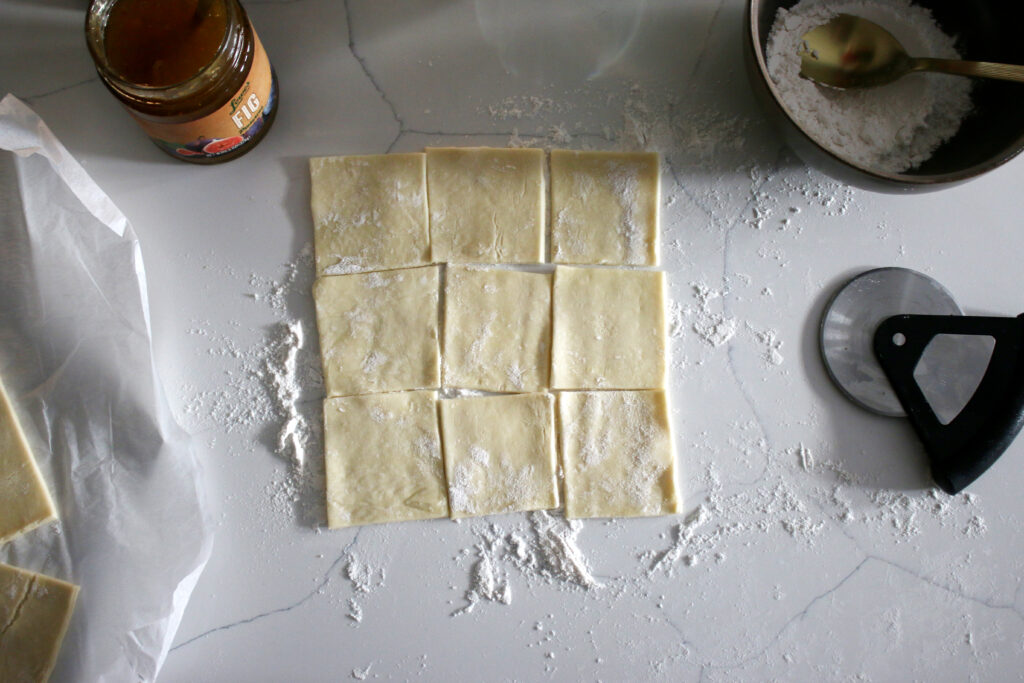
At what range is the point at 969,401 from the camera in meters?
0.92

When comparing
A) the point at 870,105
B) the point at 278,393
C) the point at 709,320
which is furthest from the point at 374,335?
the point at 870,105

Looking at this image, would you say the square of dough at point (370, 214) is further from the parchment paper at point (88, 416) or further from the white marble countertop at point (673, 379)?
the parchment paper at point (88, 416)

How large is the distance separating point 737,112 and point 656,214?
191 millimetres

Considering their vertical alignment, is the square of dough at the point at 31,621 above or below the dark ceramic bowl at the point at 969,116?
below

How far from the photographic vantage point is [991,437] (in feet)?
2.92

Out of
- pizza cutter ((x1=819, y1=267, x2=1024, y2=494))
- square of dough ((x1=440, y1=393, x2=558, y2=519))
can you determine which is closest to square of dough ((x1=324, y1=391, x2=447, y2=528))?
square of dough ((x1=440, y1=393, x2=558, y2=519))

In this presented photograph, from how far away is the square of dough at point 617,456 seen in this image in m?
0.92

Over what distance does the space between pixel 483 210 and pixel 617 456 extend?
1.20 ft

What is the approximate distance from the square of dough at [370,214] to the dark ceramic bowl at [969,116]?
44 centimetres

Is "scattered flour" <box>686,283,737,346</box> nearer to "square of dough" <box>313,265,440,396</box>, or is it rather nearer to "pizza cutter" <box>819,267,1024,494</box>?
"pizza cutter" <box>819,267,1024,494</box>

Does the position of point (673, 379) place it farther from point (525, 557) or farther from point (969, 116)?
point (969, 116)

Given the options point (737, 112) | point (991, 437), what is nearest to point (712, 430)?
point (991, 437)

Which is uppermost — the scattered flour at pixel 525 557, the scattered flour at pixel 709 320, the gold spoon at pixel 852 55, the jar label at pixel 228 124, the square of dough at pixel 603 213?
the gold spoon at pixel 852 55

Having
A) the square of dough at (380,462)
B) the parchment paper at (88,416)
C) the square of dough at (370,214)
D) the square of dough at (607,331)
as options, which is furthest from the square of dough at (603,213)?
the parchment paper at (88,416)
